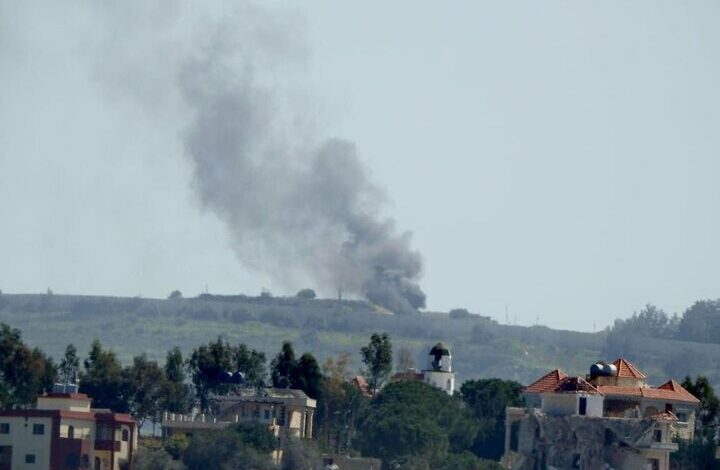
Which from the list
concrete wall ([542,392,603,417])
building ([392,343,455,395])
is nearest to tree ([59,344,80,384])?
building ([392,343,455,395])

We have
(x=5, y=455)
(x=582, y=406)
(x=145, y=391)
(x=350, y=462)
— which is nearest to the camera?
(x=5, y=455)

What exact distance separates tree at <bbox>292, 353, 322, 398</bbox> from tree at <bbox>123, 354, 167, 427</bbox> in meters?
8.91

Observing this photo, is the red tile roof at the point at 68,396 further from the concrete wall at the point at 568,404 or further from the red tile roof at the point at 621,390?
the red tile roof at the point at 621,390

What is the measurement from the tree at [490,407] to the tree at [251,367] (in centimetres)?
1425

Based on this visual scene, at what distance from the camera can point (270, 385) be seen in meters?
158

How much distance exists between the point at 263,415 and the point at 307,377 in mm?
8301

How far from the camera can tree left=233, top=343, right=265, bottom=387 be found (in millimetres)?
158750

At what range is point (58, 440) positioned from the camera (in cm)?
13625

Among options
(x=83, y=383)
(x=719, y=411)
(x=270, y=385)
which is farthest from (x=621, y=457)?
(x=83, y=383)

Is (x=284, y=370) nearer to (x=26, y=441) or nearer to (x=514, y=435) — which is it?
(x=514, y=435)

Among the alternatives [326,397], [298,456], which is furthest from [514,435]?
[298,456]

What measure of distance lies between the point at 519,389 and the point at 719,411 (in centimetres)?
1427

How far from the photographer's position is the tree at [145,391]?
504 ft

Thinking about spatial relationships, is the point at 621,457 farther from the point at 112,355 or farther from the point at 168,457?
the point at 112,355
